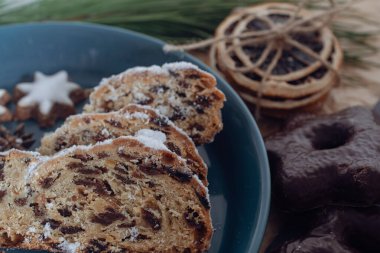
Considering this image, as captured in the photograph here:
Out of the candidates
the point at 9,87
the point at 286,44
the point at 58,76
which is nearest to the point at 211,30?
the point at 286,44

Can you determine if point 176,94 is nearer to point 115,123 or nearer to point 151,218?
point 115,123

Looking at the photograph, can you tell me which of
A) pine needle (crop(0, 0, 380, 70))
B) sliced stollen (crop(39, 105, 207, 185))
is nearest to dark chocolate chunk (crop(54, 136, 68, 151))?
sliced stollen (crop(39, 105, 207, 185))

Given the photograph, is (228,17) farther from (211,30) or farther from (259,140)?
(259,140)

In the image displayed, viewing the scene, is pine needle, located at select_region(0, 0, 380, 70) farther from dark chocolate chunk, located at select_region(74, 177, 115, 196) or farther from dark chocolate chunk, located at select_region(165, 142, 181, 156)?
dark chocolate chunk, located at select_region(74, 177, 115, 196)

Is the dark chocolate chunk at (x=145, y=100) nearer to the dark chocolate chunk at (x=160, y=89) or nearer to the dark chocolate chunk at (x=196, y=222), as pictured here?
the dark chocolate chunk at (x=160, y=89)

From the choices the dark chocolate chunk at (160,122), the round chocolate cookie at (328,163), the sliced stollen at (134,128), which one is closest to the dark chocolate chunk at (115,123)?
the sliced stollen at (134,128)

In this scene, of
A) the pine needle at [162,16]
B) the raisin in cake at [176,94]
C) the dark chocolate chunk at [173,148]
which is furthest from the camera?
the pine needle at [162,16]
